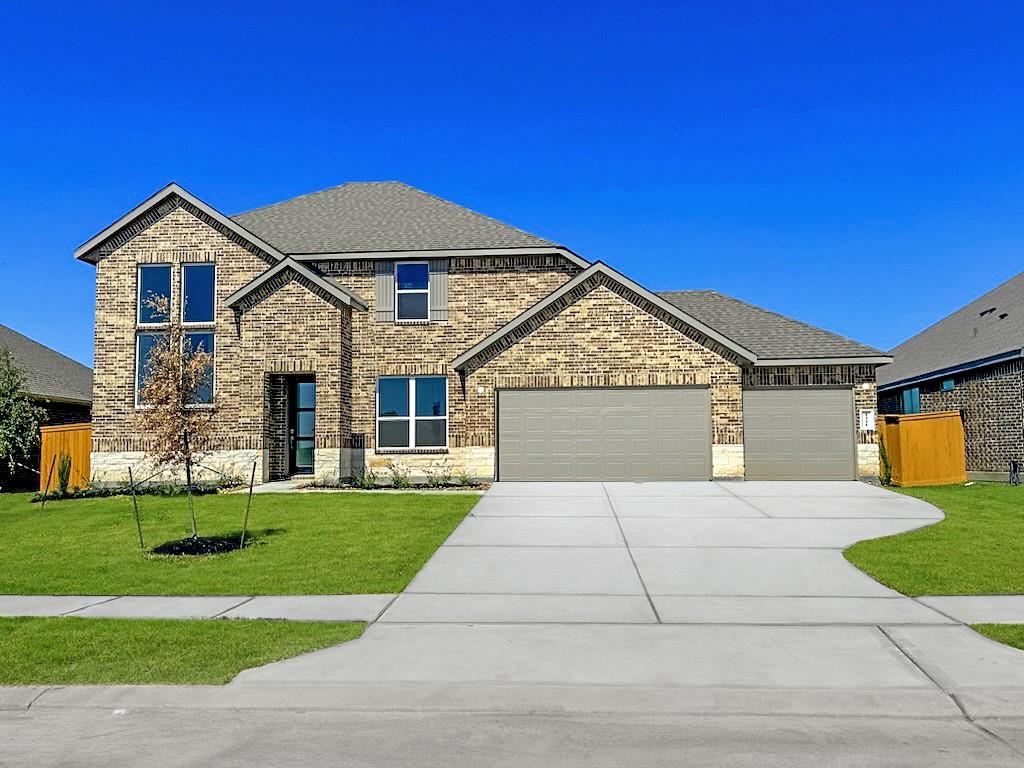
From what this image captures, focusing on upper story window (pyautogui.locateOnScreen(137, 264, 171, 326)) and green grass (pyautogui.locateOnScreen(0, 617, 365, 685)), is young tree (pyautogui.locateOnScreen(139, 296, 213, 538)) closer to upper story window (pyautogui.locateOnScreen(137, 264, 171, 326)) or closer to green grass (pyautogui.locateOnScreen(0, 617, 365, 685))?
green grass (pyautogui.locateOnScreen(0, 617, 365, 685))

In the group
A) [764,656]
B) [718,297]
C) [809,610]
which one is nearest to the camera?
[764,656]

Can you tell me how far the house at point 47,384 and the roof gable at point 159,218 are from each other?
6139 millimetres

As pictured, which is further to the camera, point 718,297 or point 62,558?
point 718,297

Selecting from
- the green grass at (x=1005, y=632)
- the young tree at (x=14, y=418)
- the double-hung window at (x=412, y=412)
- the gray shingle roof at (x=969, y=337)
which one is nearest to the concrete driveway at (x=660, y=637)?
the green grass at (x=1005, y=632)

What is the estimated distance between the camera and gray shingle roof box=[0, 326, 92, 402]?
92.3 feet

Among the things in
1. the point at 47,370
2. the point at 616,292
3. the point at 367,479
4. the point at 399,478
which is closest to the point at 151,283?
the point at 367,479

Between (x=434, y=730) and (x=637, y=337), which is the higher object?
(x=637, y=337)

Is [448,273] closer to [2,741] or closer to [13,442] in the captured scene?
[13,442]

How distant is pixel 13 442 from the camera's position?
904 inches

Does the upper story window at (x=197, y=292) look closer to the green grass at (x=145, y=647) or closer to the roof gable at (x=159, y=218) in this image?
Answer: the roof gable at (x=159, y=218)

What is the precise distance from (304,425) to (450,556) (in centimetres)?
1330

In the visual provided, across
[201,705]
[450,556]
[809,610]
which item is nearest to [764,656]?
[809,610]

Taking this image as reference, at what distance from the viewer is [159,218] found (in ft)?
73.3

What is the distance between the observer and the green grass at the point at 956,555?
9.11 m
